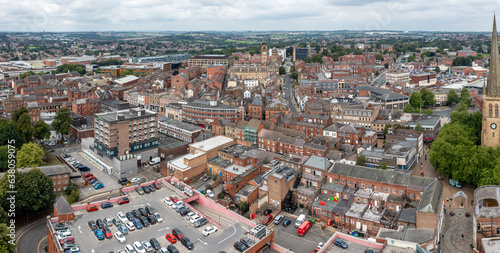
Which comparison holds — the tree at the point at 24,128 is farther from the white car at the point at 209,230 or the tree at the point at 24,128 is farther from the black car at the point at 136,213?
the white car at the point at 209,230

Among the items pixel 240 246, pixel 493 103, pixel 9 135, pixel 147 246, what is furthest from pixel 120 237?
pixel 493 103

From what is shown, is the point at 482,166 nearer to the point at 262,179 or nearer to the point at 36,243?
the point at 262,179

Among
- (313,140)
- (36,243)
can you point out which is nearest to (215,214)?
(36,243)

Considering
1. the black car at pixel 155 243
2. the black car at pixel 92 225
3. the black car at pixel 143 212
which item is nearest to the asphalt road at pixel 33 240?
the black car at pixel 92 225

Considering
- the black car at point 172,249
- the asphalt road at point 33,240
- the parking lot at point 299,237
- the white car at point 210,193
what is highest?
the black car at point 172,249

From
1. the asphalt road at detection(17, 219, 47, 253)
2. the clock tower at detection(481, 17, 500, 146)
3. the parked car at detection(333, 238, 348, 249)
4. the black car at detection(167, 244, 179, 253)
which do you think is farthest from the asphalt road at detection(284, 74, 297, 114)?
the black car at detection(167, 244, 179, 253)

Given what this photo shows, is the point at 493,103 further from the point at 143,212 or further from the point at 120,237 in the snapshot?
the point at 120,237
